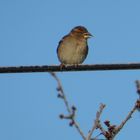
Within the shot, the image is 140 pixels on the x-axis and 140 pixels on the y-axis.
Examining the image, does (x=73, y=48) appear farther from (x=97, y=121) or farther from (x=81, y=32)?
(x=97, y=121)

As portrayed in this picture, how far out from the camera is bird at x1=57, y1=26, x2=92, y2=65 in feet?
34.6

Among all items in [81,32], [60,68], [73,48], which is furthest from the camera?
Answer: [81,32]

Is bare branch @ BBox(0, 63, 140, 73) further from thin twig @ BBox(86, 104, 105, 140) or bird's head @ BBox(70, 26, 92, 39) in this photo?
bird's head @ BBox(70, 26, 92, 39)

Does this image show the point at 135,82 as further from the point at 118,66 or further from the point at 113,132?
the point at 118,66

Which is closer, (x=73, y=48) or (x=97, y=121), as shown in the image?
(x=97, y=121)

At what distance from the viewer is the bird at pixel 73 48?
10547mm

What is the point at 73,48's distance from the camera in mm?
10859

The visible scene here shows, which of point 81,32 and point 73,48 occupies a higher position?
point 81,32

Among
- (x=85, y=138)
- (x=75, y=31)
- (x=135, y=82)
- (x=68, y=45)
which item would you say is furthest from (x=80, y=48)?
(x=85, y=138)

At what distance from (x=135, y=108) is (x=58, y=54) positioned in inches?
193

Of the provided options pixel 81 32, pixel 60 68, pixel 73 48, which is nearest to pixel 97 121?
pixel 60 68

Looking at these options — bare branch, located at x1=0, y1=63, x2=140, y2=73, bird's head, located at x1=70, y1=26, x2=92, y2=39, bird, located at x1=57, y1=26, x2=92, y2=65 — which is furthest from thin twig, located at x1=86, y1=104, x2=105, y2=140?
bird's head, located at x1=70, y1=26, x2=92, y2=39

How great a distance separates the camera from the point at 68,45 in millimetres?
10891

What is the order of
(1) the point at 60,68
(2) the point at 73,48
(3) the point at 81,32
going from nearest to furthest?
(1) the point at 60,68
(2) the point at 73,48
(3) the point at 81,32
